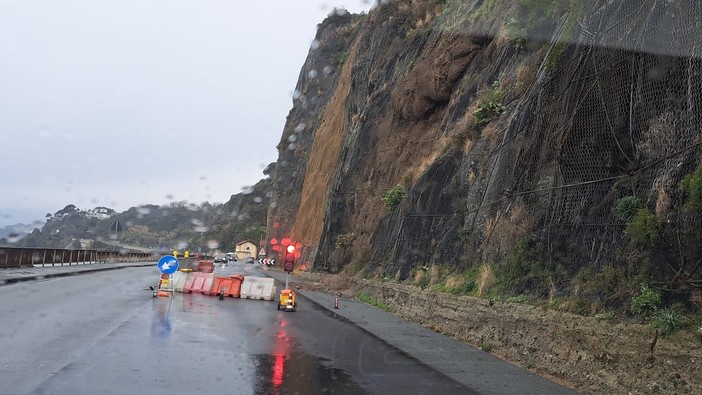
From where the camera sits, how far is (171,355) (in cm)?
914

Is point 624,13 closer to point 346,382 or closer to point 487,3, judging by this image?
point 346,382

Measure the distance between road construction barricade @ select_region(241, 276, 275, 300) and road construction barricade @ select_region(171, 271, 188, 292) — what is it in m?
2.46

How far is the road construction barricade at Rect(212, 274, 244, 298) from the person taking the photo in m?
22.1

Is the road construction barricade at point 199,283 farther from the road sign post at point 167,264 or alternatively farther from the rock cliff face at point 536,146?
the rock cliff face at point 536,146

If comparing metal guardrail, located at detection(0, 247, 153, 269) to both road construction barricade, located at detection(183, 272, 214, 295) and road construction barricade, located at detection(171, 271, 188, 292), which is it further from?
road construction barricade, located at detection(183, 272, 214, 295)

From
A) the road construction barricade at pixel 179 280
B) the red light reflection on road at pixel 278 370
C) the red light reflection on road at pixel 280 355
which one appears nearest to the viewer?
the red light reflection on road at pixel 278 370

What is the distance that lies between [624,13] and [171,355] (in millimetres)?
9434

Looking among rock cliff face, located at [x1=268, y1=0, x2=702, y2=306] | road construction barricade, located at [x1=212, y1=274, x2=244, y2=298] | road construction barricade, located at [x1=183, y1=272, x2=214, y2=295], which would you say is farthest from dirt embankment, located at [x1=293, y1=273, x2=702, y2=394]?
road construction barricade, located at [x1=183, y1=272, x2=214, y2=295]

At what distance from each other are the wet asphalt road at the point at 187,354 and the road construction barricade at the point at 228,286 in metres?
5.77

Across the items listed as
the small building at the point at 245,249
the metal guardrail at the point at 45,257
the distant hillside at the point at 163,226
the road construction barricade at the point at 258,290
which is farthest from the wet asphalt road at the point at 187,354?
the small building at the point at 245,249

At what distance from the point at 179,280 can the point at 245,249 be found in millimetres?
111429

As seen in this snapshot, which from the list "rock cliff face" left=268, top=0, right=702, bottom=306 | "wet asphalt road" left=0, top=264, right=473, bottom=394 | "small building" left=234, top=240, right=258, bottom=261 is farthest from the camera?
"small building" left=234, top=240, right=258, bottom=261

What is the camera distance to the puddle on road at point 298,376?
291 inches

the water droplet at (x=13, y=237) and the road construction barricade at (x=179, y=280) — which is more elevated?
the water droplet at (x=13, y=237)
